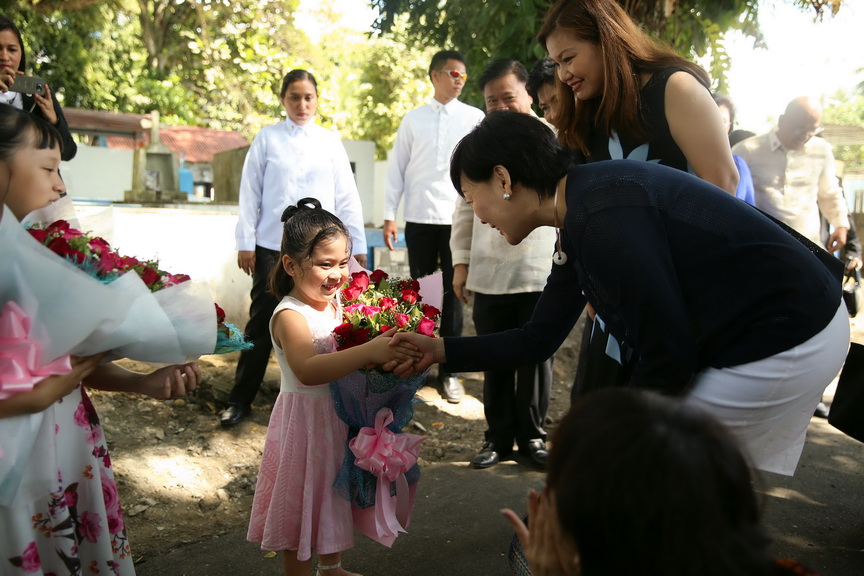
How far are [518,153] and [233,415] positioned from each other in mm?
3312

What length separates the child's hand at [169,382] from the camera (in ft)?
7.18

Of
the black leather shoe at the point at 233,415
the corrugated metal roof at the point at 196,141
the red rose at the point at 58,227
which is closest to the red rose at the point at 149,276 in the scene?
the red rose at the point at 58,227

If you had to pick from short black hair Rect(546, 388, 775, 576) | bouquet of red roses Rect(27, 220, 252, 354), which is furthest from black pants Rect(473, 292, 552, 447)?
short black hair Rect(546, 388, 775, 576)

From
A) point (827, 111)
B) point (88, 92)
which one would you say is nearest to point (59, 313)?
point (88, 92)

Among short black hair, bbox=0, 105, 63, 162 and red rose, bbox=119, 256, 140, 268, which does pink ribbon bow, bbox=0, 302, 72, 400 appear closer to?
red rose, bbox=119, 256, 140, 268

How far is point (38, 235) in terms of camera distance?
1.95 metres

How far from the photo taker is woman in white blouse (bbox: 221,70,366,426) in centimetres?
501

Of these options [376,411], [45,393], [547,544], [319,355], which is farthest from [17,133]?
[547,544]

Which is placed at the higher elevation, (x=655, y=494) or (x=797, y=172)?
(x=797, y=172)

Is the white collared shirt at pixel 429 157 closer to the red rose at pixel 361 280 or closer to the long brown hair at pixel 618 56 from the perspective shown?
the red rose at pixel 361 280

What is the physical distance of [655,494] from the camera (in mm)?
1208

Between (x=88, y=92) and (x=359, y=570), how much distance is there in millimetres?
19151

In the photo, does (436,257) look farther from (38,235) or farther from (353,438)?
(38,235)

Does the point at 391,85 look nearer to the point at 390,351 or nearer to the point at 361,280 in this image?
the point at 361,280
